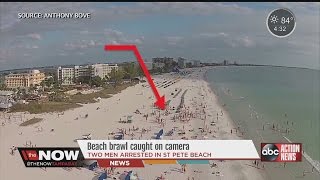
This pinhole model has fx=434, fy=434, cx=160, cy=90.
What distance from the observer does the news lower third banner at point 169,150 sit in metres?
4.52

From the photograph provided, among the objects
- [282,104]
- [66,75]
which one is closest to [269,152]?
[282,104]

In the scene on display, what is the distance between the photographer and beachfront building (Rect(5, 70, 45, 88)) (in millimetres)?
4730

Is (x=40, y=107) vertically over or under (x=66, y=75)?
under

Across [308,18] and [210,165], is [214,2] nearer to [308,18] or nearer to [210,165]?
[308,18]

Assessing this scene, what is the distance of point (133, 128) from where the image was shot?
5020 mm

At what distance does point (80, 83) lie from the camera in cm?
491

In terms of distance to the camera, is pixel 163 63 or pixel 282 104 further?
pixel 282 104

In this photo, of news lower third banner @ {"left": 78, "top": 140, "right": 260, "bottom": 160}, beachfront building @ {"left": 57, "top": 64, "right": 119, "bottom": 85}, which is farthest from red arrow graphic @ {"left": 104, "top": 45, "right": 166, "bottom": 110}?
news lower third banner @ {"left": 78, "top": 140, "right": 260, "bottom": 160}

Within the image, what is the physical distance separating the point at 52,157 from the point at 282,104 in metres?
3.11

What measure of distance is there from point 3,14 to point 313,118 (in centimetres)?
371

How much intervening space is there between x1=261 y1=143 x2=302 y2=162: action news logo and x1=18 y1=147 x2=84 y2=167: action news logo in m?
1.94

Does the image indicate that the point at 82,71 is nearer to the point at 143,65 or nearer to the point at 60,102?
the point at 60,102

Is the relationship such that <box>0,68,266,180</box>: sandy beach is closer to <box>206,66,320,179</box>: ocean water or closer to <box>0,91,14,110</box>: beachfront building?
<box>0,91,14,110</box>: beachfront building

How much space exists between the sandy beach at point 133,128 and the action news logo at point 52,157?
0.22ft
